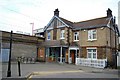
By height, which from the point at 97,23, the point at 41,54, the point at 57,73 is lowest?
the point at 57,73

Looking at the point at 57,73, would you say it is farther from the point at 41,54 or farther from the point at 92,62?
the point at 41,54

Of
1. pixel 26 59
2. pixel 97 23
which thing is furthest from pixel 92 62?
pixel 26 59

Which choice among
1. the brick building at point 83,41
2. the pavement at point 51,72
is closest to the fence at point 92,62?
the brick building at point 83,41

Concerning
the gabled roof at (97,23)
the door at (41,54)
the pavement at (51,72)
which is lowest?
the pavement at (51,72)

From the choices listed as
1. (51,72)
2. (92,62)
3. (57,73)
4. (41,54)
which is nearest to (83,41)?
(92,62)

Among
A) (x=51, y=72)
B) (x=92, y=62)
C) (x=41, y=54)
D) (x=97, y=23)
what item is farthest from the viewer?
(x=41, y=54)

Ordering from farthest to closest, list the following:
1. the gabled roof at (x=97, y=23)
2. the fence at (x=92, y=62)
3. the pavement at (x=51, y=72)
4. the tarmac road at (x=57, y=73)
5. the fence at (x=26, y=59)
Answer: the fence at (x=26, y=59), the gabled roof at (x=97, y=23), the fence at (x=92, y=62), the pavement at (x=51, y=72), the tarmac road at (x=57, y=73)

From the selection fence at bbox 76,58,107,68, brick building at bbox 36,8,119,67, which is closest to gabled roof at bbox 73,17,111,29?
brick building at bbox 36,8,119,67

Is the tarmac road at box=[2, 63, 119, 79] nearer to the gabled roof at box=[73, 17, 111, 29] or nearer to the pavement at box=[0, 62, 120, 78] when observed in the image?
the pavement at box=[0, 62, 120, 78]

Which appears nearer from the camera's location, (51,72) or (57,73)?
(57,73)

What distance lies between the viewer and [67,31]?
3105 centimetres

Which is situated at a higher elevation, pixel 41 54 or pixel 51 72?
pixel 41 54

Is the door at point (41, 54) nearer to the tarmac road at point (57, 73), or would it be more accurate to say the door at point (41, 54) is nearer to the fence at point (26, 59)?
the fence at point (26, 59)

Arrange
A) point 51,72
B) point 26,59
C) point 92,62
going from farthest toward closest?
point 26,59 < point 92,62 < point 51,72
